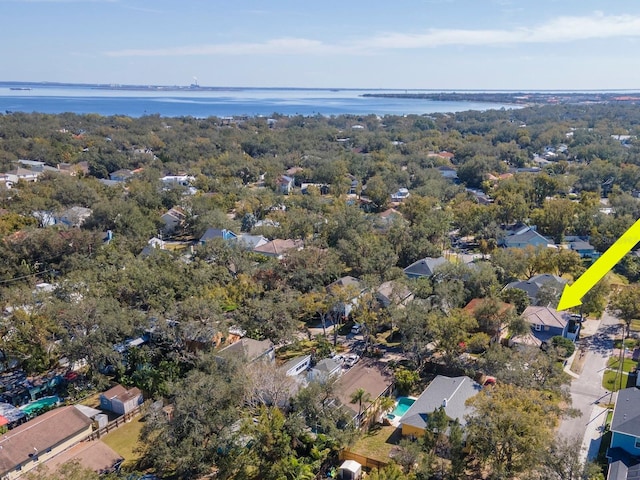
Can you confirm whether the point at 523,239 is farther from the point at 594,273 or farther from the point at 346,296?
the point at 594,273

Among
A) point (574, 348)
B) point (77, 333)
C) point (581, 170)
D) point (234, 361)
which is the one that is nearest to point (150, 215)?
point (77, 333)

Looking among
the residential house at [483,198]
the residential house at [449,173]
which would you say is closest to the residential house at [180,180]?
the residential house at [483,198]

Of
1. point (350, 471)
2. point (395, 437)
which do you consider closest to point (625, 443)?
point (395, 437)

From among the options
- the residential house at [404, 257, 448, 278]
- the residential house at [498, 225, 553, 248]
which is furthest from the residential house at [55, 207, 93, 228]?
the residential house at [498, 225, 553, 248]

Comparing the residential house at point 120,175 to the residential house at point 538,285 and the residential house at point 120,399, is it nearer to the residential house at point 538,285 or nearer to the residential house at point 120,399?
the residential house at point 120,399

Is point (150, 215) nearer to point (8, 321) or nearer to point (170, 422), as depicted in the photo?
point (8, 321)

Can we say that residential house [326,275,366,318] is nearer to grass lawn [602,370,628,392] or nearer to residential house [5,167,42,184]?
grass lawn [602,370,628,392]
